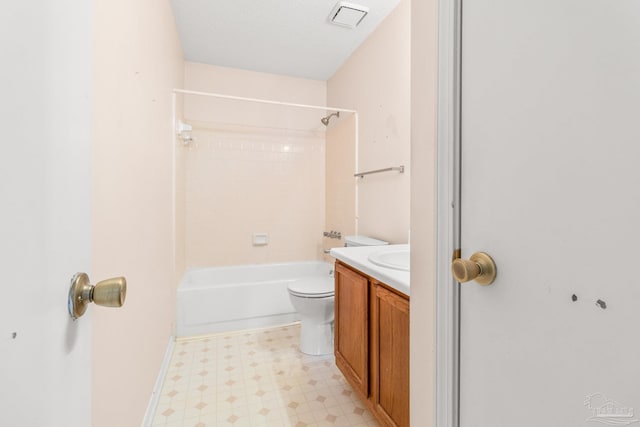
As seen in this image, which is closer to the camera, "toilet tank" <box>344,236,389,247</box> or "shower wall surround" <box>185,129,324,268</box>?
"toilet tank" <box>344,236,389,247</box>

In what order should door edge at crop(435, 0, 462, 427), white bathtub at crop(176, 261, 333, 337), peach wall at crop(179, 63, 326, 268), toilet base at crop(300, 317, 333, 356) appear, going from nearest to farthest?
door edge at crop(435, 0, 462, 427)
toilet base at crop(300, 317, 333, 356)
white bathtub at crop(176, 261, 333, 337)
peach wall at crop(179, 63, 326, 268)

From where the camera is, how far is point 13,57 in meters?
0.32

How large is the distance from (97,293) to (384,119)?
2.09 metres

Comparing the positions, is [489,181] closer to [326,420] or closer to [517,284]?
[517,284]

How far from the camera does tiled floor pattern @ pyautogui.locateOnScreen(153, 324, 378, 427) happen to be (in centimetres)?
144

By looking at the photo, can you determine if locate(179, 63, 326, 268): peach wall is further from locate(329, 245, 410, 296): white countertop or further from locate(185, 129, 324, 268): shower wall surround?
locate(329, 245, 410, 296): white countertop

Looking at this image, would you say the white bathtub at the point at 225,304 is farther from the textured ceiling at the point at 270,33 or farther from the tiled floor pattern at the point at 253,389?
the textured ceiling at the point at 270,33

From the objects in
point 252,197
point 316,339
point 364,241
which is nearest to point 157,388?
point 316,339

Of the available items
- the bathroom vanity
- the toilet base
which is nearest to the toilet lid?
the toilet base

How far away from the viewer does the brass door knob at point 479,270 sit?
0.56 metres

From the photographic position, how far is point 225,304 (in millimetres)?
2418

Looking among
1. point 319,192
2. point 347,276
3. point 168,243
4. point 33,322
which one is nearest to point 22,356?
point 33,322

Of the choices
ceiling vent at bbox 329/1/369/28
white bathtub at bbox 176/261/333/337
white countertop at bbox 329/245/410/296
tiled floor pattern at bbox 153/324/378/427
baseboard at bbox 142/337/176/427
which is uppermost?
ceiling vent at bbox 329/1/369/28

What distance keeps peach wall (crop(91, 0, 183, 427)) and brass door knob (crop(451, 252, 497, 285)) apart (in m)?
0.94
